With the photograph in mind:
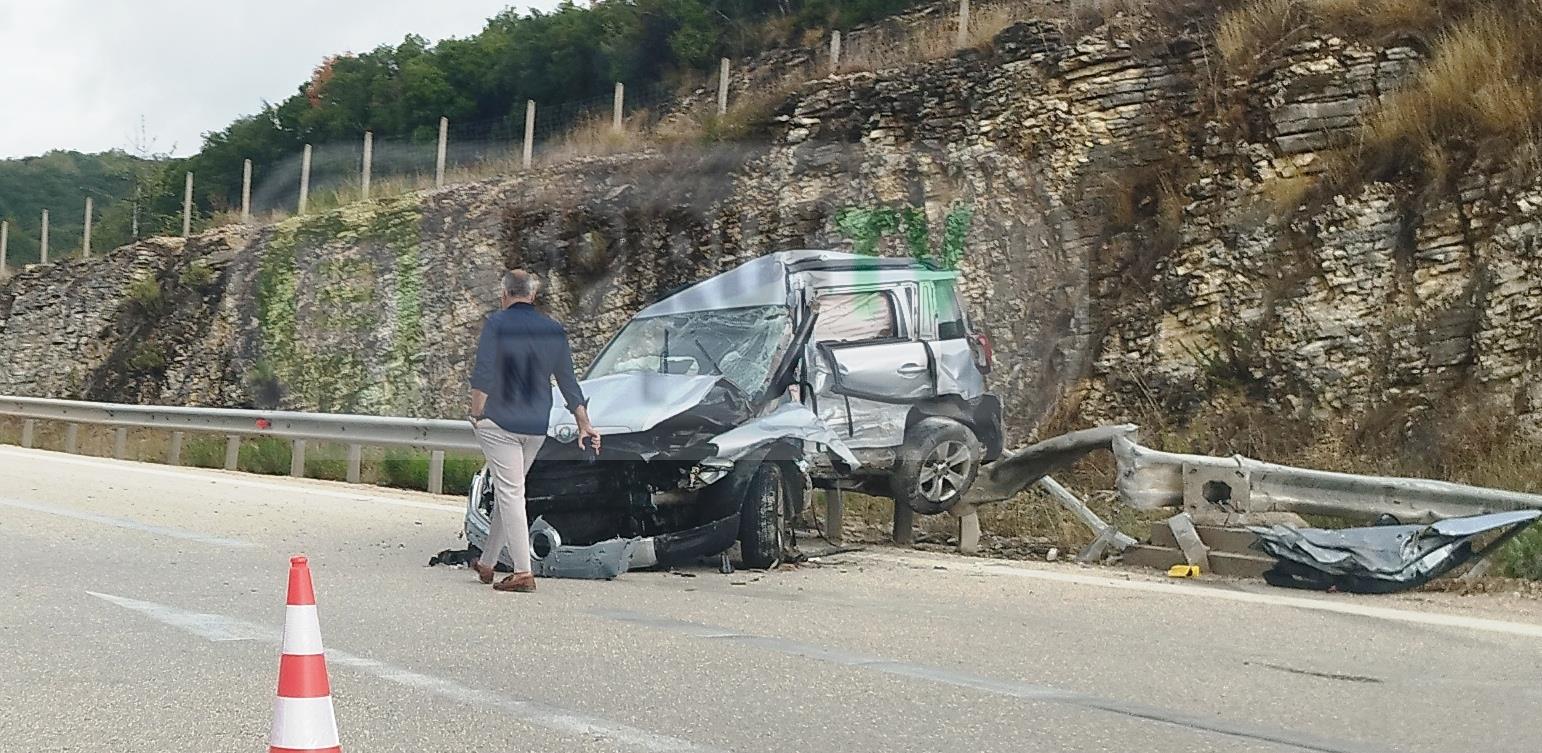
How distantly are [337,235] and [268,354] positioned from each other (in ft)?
7.95

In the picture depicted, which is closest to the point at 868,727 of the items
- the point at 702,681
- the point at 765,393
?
the point at 702,681

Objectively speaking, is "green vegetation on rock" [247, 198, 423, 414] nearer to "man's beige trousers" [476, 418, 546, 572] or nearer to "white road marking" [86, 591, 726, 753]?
"man's beige trousers" [476, 418, 546, 572]

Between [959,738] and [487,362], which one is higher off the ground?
[487,362]

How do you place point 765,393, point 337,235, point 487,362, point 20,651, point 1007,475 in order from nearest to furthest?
point 20,651
point 487,362
point 765,393
point 1007,475
point 337,235

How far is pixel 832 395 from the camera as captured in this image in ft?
35.8

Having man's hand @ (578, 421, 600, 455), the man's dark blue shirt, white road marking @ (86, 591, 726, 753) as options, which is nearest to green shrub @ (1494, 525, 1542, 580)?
man's hand @ (578, 421, 600, 455)

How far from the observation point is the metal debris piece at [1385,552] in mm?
8828

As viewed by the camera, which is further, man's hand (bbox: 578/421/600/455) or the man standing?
man's hand (bbox: 578/421/600/455)

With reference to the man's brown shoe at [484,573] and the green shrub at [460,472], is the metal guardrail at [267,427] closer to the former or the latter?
the green shrub at [460,472]

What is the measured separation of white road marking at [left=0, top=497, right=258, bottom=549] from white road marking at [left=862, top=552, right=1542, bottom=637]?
429cm

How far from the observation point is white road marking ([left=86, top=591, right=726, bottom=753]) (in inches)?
205

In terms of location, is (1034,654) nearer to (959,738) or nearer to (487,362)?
(959,738)

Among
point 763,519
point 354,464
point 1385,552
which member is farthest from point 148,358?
point 1385,552

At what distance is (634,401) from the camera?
980cm
